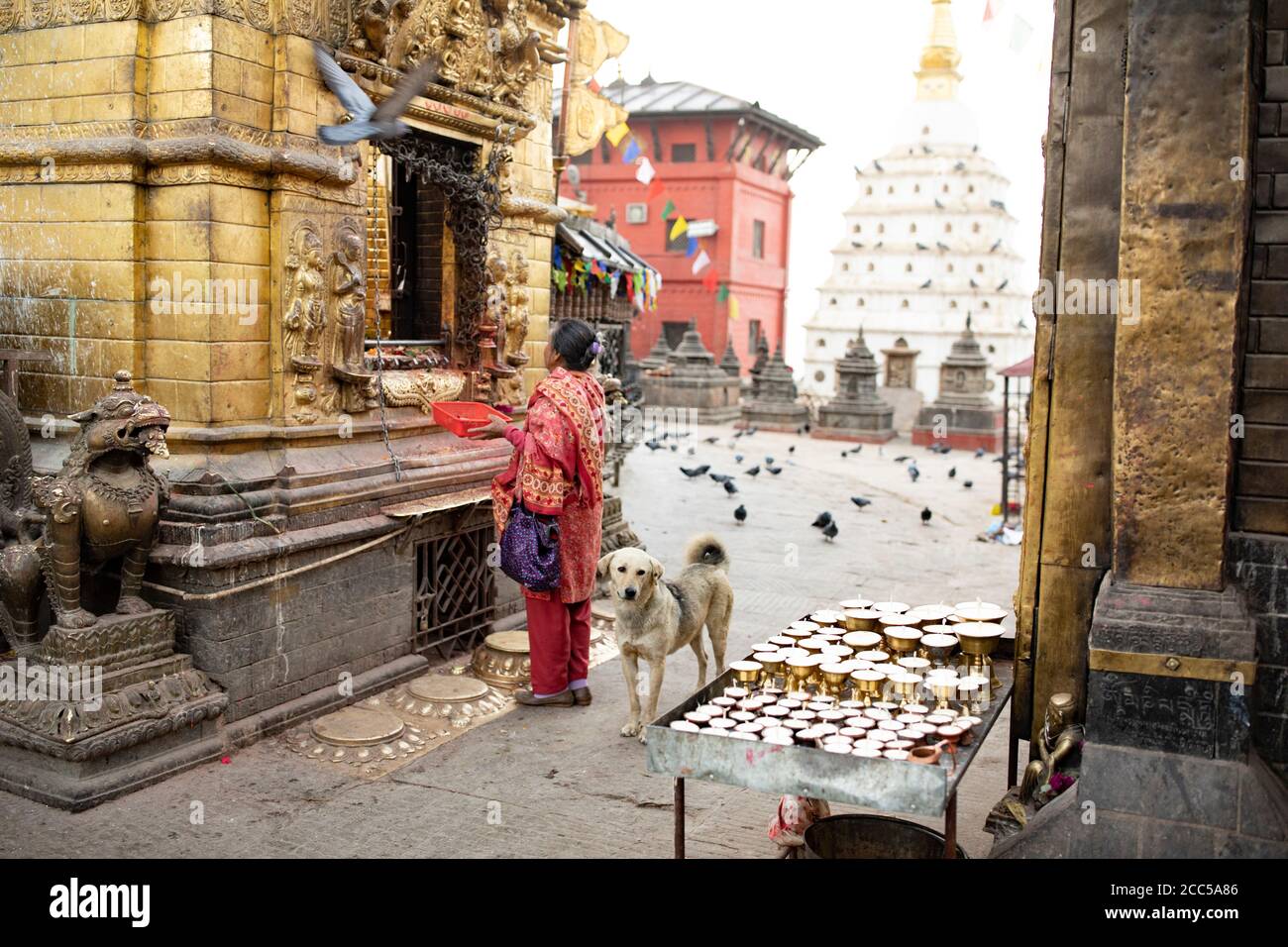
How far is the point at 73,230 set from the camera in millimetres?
7047

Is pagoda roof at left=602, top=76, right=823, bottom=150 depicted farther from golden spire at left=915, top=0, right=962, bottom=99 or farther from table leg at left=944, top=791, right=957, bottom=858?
table leg at left=944, top=791, right=957, bottom=858

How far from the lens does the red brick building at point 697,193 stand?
39719 mm

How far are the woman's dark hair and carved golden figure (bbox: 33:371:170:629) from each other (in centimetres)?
251

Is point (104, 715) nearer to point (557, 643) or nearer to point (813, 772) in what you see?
point (557, 643)

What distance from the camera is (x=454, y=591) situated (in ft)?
28.6

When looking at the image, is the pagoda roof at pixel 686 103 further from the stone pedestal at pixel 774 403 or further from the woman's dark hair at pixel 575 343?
the woman's dark hair at pixel 575 343

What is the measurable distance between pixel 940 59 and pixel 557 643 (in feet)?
136

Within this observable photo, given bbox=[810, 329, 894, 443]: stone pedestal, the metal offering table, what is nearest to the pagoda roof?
bbox=[810, 329, 894, 443]: stone pedestal

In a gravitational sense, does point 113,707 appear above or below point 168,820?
above

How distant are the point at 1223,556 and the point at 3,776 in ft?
20.1

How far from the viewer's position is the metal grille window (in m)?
8.35
